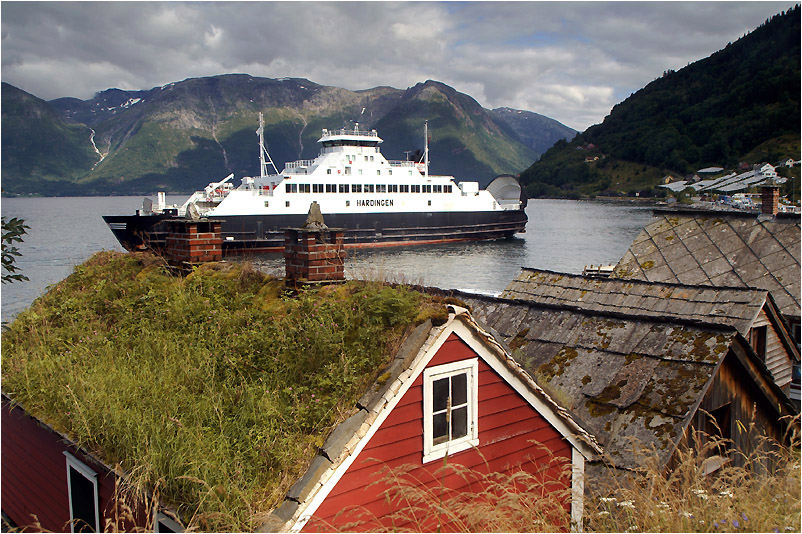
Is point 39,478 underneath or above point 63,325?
underneath

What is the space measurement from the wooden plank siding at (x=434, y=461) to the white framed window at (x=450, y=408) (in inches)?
1.9

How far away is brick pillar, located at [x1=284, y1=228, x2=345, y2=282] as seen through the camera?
17.7 feet

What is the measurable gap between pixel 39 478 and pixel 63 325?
1.34 meters

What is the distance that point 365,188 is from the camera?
45531 mm

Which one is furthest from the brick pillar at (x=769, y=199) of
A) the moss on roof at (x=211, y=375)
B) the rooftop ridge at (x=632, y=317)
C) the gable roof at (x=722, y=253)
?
the moss on roof at (x=211, y=375)

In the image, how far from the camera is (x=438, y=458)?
4.31m

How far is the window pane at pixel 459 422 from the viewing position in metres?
4.47

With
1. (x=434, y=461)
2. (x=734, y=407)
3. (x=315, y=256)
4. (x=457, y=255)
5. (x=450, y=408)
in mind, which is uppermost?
(x=315, y=256)

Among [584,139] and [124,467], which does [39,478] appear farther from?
[584,139]

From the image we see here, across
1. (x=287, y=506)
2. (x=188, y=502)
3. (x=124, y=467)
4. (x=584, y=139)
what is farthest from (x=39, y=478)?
(x=584, y=139)

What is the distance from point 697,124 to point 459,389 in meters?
140

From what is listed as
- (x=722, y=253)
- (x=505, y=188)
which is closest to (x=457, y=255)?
(x=505, y=188)

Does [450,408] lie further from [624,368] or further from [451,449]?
[624,368]

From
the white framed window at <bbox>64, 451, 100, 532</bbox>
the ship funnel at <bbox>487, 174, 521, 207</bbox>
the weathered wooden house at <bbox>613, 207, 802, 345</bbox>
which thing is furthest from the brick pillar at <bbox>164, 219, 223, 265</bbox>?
the ship funnel at <bbox>487, 174, 521, 207</bbox>
